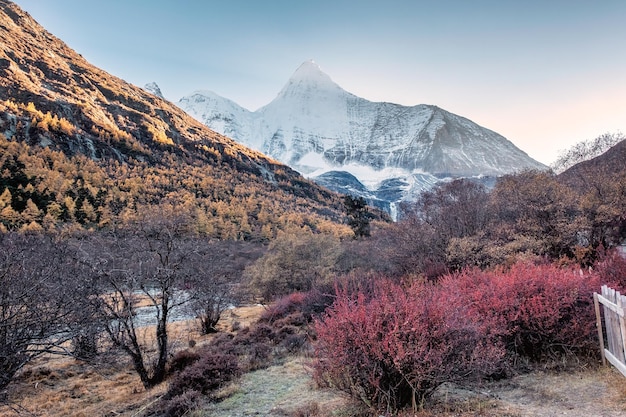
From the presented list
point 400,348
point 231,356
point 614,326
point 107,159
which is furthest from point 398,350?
point 107,159

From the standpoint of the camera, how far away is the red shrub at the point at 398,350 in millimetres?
5195

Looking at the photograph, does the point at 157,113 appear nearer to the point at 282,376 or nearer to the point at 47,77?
the point at 47,77

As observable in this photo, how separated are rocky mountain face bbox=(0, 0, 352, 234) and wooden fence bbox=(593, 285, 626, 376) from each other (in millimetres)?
51910

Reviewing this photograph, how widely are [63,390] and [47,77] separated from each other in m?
141

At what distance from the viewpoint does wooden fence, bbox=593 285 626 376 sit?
5.78m

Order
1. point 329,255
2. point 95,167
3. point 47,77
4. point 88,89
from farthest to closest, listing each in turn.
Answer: point 88,89 < point 47,77 < point 95,167 < point 329,255

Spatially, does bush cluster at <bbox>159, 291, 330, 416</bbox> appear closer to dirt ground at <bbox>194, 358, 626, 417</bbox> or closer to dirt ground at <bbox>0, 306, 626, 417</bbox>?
dirt ground at <bbox>0, 306, 626, 417</bbox>

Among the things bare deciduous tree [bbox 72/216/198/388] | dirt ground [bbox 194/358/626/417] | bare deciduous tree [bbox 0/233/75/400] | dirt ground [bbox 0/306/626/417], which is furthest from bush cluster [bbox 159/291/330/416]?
bare deciduous tree [bbox 0/233/75/400]

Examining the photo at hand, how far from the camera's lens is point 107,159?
306 feet

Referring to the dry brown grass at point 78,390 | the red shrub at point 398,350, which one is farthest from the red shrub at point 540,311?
the dry brown grass at point 78,390

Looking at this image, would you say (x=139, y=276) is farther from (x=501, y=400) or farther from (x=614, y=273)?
(x=614, y=273)

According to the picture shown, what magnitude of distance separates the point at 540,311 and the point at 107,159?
101 m

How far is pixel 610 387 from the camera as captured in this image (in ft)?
20.0

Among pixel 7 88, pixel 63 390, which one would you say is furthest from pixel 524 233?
pixel 7 88
